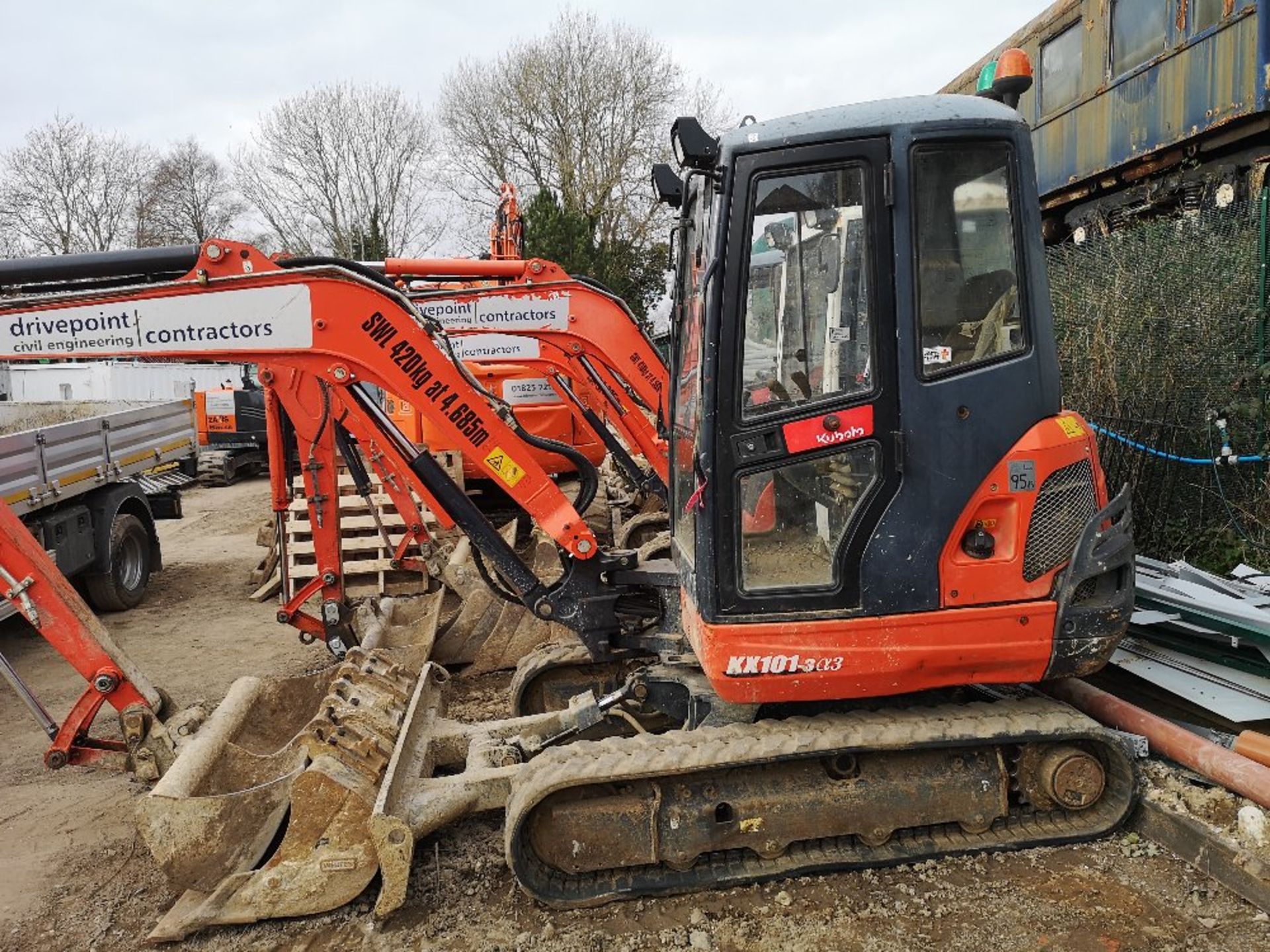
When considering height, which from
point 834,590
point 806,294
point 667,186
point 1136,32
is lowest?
point 834,590

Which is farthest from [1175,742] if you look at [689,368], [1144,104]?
[1144,104]

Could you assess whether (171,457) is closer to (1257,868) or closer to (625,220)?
(1257,868)

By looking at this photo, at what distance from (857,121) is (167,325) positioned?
286 centimetres

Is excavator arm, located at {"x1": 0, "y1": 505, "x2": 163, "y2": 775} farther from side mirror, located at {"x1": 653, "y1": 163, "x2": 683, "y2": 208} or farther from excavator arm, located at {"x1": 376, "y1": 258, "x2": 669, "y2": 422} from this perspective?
excavator arm, located at {"x1": 376, "y1": 258, "x2": 669, "y2": 422}

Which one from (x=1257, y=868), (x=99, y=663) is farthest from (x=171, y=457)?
(x=1257, y=868)

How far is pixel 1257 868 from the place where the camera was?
300cm

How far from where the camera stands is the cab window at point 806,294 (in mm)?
3113

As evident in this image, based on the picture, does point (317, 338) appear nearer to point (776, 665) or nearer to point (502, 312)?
point (776, 665)

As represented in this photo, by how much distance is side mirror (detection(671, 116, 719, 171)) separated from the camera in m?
3.15

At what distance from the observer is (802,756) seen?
3225 millimetres

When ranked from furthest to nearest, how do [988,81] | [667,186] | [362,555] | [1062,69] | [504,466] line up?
[1062,69] → [362,555] → [504,466] → [667,186] → [988,81]

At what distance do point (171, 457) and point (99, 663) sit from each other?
685 centimetres

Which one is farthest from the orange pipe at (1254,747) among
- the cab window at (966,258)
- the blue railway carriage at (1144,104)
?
the blue railway carriage at (1144,104)

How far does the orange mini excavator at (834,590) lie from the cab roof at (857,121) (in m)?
0.01
